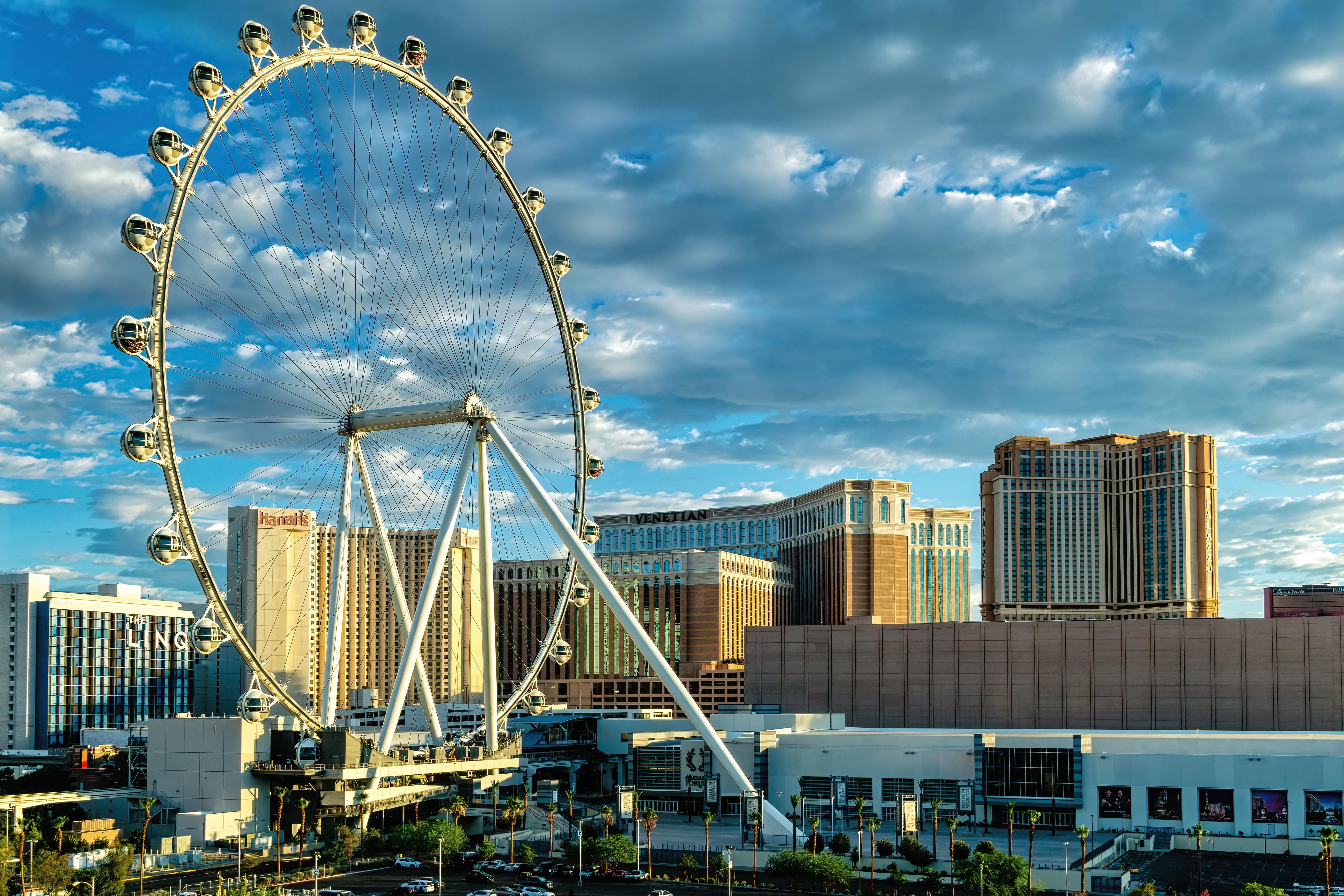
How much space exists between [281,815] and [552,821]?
1873cm

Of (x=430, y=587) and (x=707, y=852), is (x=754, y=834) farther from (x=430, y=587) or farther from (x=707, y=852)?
(x=430, y=587)

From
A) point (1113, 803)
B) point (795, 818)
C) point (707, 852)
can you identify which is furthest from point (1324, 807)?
point (707, 852)

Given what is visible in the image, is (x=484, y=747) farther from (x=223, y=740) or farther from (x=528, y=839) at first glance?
(x=223, y=740)

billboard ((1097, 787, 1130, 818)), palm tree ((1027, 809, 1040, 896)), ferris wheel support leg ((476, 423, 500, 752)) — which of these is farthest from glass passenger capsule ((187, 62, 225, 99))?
billboard ((1097, 787, 1130, 818))

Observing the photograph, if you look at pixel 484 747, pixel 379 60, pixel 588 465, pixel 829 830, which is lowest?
pixel 829 830

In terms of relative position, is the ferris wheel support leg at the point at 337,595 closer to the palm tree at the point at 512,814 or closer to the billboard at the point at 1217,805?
the palm tree at the point at 512,814

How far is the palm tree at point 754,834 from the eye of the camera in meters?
87.6

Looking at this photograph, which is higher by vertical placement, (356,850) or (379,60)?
(379,60)

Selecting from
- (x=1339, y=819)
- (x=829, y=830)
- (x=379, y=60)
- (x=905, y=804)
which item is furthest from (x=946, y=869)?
(x=379, y=60)

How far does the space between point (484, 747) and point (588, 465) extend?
25.3 meters

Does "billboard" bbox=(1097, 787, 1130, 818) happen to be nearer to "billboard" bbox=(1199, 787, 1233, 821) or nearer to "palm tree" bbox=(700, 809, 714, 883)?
"billboard" bbox=(1199, 787, 1233, 821)

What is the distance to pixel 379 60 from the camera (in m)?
83.4

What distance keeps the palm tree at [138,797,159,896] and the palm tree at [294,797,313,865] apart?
10.1 m

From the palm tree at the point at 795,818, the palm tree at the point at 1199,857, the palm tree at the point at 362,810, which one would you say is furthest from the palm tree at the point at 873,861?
the palm tree at the point at 362,810
